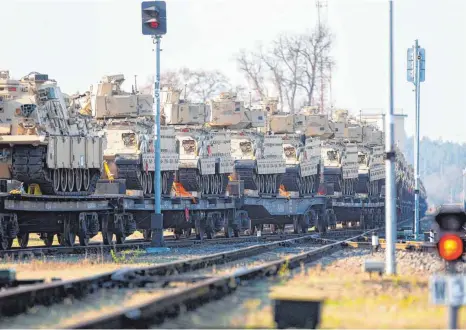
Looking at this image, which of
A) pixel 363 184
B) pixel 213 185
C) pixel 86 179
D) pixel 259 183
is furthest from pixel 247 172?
pixel 363 184

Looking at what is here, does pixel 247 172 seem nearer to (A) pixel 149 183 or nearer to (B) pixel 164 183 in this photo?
(B) pixel 164 183

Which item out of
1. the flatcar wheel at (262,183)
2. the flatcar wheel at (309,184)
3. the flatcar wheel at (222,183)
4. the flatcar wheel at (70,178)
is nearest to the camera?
the flatcar wheel at (70,178)

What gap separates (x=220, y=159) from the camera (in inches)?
1754

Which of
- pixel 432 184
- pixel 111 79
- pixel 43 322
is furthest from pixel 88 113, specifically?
pixel 432 184

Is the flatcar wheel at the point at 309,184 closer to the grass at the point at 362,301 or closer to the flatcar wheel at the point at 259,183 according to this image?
the flatcar wheel at the point at 259,183

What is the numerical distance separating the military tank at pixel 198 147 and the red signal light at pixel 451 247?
98.9ft

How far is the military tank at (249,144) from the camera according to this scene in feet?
157

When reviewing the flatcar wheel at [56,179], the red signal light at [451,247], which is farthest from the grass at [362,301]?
the flatcar wheel at [56,179]

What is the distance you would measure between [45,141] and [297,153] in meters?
23.3

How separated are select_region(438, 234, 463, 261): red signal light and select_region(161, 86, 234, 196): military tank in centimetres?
3014

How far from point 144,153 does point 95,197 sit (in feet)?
21.7

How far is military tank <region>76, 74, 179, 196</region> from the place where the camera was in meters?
38.6

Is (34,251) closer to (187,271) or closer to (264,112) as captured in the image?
(187,271)

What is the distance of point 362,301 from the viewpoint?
47.4ft
